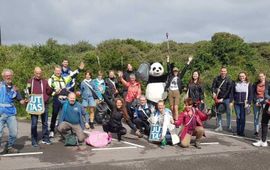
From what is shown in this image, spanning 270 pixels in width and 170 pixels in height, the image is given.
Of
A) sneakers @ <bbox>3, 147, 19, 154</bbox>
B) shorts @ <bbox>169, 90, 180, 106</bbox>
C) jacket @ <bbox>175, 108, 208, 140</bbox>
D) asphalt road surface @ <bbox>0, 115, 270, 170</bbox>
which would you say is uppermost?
shorts @ <bbox>169, 90, 180, 106</bbox>

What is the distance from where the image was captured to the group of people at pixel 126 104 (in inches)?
317

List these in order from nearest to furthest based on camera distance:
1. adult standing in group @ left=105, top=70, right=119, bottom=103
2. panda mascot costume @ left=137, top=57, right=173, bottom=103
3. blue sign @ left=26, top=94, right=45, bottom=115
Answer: blue sign @ left=26, top=94, right=45, bottom=115 < panda mascot costume @ left=137, top=57, right=173, bottom=103 < adult standing in group @ left=105, top=70, right=119, bottom=103

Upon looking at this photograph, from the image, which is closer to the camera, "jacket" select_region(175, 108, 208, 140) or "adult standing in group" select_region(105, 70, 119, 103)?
"jacket" select_region(175, 108, 208, 140)

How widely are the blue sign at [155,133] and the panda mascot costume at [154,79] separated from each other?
1.43 m

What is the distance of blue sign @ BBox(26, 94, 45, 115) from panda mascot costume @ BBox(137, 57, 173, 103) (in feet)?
10.6

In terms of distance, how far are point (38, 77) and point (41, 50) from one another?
64.0 feet

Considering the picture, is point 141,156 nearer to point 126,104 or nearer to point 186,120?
point 186,120

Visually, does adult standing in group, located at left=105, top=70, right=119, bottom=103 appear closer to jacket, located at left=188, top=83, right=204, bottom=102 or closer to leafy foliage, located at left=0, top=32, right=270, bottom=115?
jacket, located at left=188, top=83, right=204, bottom=102

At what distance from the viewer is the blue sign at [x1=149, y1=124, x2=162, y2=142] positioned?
8.72 metres

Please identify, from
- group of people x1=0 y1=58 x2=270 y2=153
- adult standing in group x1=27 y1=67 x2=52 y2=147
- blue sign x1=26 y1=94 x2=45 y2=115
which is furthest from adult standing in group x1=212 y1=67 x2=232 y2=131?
blue sign x1=26 y1=94 x2=45 y2=115

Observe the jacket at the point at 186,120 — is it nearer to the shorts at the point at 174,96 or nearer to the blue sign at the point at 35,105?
the shorts at the point at 174,96

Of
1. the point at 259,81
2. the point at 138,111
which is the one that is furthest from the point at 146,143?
the point at 259,81

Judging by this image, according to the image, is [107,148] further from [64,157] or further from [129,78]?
[129,78]

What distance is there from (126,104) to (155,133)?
5.74 feet
